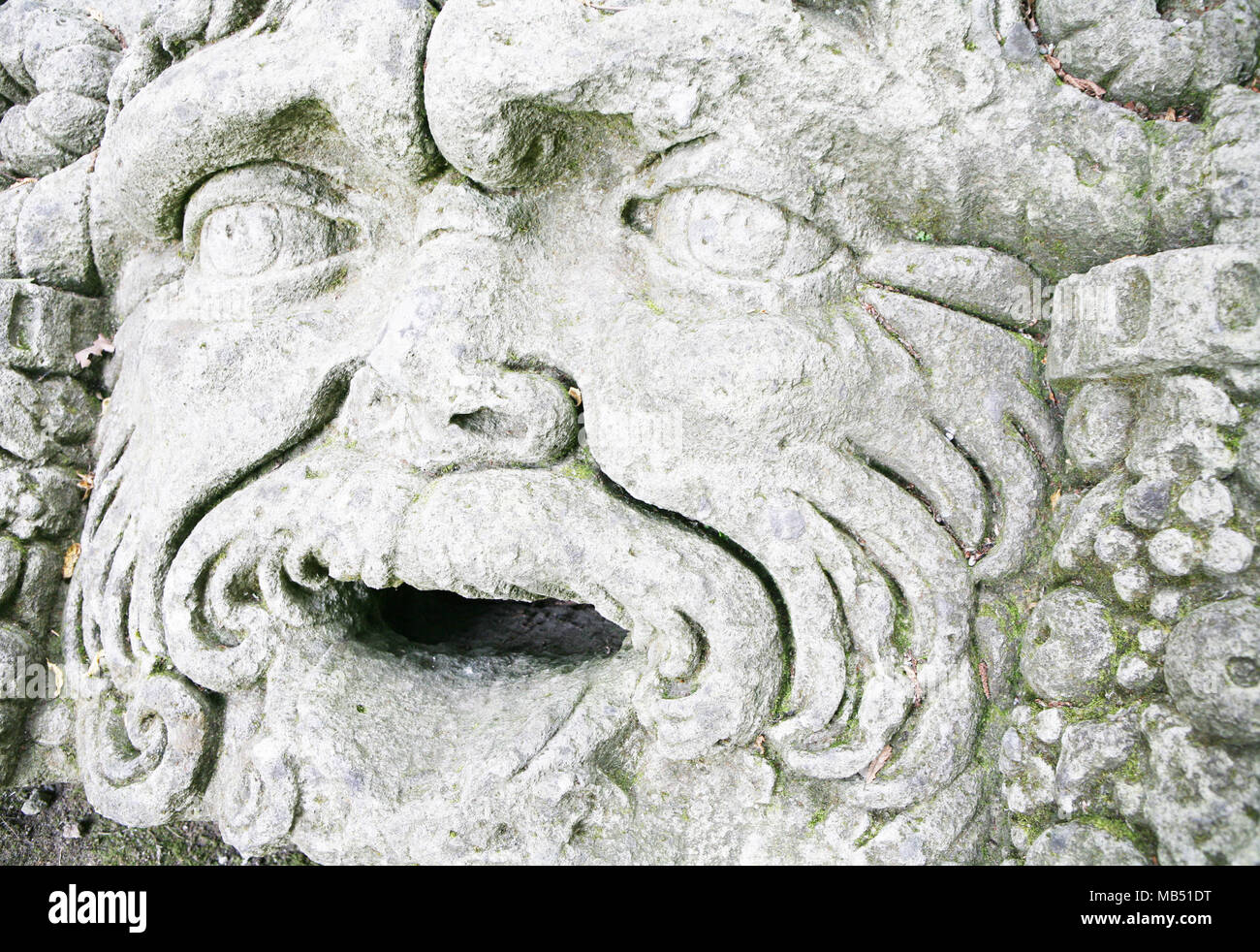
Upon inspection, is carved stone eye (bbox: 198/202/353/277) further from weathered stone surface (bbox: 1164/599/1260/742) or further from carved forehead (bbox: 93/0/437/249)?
weathered stone surface (bbox: 1164/599/1260/742)

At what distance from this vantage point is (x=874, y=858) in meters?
1.81

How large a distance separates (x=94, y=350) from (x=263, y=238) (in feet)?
2.51

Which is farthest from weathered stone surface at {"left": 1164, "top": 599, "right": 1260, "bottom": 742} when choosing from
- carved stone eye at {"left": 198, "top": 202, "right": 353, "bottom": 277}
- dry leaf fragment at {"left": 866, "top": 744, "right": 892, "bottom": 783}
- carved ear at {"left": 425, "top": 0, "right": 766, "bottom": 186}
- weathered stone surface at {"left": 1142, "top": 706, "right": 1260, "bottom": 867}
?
carved stone eye at {"left": 198, "top": 202, "right": 353, "bottom": 277}

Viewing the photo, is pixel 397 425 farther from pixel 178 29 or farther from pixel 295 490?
pixel 178 29

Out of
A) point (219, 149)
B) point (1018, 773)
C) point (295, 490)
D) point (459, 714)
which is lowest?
point (1018, 773)

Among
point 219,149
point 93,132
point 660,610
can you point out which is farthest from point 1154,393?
point 93,132

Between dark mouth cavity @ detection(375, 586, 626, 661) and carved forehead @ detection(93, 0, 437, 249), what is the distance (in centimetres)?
114

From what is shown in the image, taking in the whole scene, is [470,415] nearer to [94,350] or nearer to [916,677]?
[916,677]

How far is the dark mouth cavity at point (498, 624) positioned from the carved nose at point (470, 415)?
2.25ft

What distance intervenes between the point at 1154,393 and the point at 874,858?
104 cm

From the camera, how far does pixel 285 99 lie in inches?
75.0

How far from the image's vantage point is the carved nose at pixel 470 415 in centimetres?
187

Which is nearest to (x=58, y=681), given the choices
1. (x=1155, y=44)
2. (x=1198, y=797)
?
(x=1198, y=797)

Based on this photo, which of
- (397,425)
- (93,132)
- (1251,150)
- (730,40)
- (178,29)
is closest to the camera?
(1251,150)
